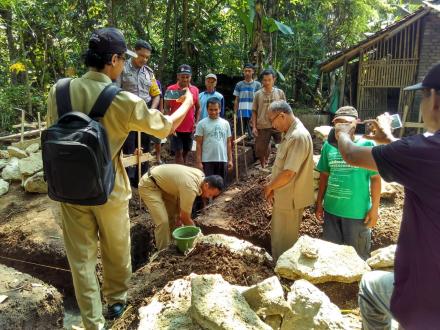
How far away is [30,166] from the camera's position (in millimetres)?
6516

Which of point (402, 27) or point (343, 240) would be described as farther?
point (402, 27)

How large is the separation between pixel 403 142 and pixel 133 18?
11.5m

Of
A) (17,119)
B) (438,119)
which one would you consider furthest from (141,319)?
(17,119)

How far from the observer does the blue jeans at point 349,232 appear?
3.84 meters

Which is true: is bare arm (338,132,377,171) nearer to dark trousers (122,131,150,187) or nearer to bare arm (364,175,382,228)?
bare arm (364,175,382,228)

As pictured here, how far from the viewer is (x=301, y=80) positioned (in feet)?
47.3

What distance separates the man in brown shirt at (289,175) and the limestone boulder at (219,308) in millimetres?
1708

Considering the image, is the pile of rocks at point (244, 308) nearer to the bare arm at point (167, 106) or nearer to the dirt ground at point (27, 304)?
the dirt ground at point (27, 304)

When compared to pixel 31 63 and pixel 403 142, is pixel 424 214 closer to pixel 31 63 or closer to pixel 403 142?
pixel 403 142

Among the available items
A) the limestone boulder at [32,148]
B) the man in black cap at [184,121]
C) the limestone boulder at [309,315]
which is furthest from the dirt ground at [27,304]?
the limestone boulder at [32,148]

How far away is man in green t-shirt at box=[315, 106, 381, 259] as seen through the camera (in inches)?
146

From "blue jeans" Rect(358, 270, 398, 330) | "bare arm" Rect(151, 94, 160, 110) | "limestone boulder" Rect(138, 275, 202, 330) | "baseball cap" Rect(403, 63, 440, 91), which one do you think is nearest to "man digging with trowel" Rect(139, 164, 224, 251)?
"limestone boulder" Rect(138, 275, 202, 330)

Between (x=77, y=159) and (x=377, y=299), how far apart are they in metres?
1.98

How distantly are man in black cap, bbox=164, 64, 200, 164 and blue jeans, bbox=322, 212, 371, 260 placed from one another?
3422 mm
